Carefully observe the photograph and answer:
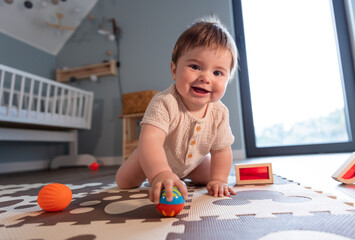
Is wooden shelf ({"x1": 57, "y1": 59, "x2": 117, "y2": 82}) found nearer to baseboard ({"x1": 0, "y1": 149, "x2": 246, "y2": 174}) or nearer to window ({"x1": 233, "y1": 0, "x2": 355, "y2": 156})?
baseboard ({"x1": 0, "y1": 149, "x2": 246, "y2": 174})

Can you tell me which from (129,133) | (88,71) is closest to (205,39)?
(129,133)

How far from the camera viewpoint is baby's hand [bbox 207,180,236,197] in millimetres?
668

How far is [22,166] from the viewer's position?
7.76 ft

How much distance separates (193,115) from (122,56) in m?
2.06

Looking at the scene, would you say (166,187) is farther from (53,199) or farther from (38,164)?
(38,164)

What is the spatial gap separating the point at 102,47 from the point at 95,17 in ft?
1.14

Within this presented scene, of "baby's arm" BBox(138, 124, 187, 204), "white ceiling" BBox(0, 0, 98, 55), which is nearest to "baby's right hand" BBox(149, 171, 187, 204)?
"baby's arm" BBox(138, 124, 187, 204)

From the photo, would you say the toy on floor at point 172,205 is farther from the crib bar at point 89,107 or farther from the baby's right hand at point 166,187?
the crib bar at point 89,107

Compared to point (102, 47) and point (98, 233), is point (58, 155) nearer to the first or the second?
point (102, 47)

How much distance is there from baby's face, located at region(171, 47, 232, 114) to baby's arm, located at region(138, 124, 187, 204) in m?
0.13

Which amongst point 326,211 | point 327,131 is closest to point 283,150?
point 327,131

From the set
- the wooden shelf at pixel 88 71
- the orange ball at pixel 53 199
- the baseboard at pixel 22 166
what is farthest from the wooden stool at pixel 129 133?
the orange ball at pixel 53 199

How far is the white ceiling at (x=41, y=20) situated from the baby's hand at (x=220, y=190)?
2468 mm

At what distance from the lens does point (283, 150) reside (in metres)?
2.24
